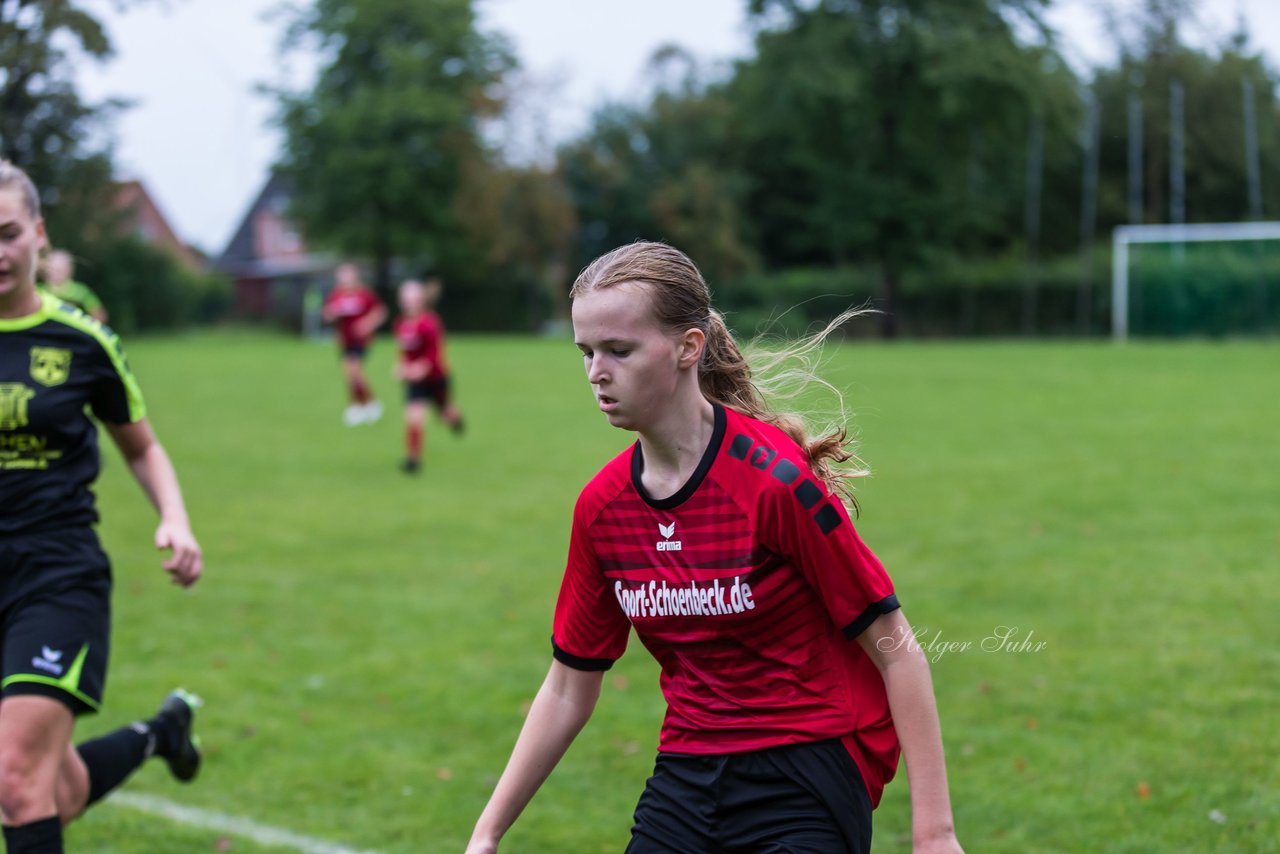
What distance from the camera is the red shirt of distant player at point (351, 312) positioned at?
20297mm

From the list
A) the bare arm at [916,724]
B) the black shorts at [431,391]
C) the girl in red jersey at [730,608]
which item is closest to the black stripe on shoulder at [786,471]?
the girl in red jersey at [730,608]

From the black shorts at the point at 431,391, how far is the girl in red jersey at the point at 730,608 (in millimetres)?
11703

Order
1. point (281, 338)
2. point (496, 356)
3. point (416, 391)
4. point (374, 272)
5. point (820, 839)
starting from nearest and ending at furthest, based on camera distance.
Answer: point (820, 839) → point (416, 391) → point (496, 356) → point (281, 338) → point (374, 272)

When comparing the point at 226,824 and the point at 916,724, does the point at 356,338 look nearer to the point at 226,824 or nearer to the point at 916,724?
the point at 226,824

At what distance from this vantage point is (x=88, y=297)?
→ 17.6 m

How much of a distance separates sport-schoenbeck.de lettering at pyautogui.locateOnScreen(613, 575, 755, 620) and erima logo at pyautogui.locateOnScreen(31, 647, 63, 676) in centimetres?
177

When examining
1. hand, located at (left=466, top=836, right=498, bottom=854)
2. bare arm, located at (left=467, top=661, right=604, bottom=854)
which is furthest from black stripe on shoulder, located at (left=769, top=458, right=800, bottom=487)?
hand, located at (left=466, top=836, right=498, bottom=854)

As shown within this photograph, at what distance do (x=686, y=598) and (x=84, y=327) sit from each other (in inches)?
88.1

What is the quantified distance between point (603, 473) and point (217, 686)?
4.65m

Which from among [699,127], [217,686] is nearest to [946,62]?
[699,127]

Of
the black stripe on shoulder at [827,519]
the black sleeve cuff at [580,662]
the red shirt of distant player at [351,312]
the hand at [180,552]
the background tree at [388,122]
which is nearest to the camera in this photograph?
→ the black stripe on shoulder at [827,519]

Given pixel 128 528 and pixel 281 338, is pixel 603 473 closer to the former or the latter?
pixel 128 528

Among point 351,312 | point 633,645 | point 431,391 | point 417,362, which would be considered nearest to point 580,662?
point 633,645

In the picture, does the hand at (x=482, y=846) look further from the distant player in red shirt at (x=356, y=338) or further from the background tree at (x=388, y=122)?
the background tree at (x=388, y=122)
